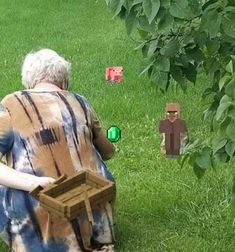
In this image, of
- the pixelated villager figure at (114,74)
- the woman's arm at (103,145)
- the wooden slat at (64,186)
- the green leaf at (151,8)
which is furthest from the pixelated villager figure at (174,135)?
the pixelated villager figure at (114,74)

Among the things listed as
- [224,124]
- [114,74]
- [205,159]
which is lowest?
[114,74]

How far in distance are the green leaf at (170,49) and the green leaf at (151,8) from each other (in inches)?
21.2

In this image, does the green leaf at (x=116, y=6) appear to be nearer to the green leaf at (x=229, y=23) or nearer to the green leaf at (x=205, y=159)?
the green leaf at (x=229, y=23)

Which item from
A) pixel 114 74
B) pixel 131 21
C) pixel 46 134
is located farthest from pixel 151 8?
pixel 114 74

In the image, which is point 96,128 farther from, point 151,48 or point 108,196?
point 151,48

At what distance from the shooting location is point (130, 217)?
4.27 m

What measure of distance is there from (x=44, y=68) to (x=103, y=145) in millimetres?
529

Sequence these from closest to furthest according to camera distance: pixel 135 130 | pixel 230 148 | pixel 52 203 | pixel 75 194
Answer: pixel 230 148, pixel 52 203, pixel 75 194, pixel 135 130

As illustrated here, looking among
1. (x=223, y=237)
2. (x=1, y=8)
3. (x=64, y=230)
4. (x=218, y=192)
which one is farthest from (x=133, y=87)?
(x=1, y=8)

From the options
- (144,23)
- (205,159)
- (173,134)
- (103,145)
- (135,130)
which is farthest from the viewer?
(135,130)

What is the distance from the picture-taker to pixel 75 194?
337 centimetres

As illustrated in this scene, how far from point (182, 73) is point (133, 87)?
3.78 m

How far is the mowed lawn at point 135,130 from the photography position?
4.09 metres

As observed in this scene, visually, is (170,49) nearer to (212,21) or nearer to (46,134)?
(212,21)
